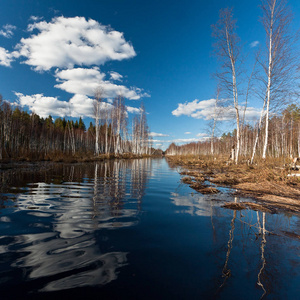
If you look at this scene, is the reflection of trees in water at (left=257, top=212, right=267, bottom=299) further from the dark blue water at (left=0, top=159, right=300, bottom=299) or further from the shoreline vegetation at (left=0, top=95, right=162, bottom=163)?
the shoreline vegetation at (left=0, top=95, right=162, bottom=163)

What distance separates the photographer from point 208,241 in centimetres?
263

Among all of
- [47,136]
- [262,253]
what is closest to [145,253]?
[262,253]

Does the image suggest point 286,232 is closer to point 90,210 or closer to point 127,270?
point 127,270

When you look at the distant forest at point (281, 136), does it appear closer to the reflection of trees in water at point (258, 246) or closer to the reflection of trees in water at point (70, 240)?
the reflection of trees in water at point (258, 246)

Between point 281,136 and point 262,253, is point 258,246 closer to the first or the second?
point 262,253

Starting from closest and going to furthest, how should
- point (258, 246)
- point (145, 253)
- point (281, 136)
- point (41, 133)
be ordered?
1. point (145, 253)
2. point (258, 246)
3. point (281, 136)
4. point (41, 133)

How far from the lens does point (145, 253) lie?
7.41 ft

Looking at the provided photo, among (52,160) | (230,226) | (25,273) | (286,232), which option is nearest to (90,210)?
(25,273)

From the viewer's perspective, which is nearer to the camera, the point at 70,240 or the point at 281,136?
the point at 70,240

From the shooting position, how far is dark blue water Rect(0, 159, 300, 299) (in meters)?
1.63

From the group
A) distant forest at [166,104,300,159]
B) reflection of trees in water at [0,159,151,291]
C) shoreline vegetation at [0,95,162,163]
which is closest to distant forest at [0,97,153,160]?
shoreline vegetation at [0,95,162,163]

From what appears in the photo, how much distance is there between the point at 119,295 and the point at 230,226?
249 centimetres

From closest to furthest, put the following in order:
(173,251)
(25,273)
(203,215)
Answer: (25,273), (173,251), (203,215)

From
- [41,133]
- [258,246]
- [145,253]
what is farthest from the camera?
[41,133]
